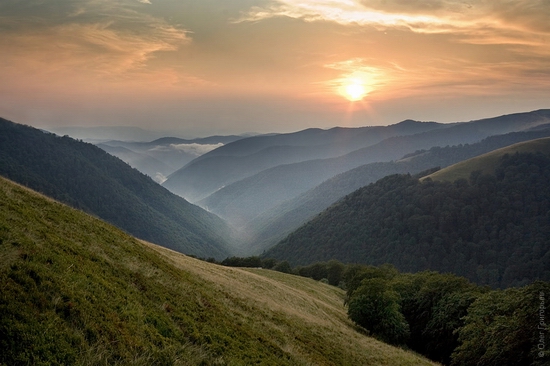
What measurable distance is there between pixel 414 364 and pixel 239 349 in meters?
24.1

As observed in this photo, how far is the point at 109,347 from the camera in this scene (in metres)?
12.6

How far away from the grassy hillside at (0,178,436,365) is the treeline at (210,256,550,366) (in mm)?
18721

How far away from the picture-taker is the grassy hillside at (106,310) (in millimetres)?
11680

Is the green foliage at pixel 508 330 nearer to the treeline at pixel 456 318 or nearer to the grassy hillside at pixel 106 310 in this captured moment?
the treeline at pixel 456 318

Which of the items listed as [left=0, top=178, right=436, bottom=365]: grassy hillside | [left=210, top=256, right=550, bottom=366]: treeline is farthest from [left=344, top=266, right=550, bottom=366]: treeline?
[left=0, top=178, right=436, bottom=365]: grassy hillside

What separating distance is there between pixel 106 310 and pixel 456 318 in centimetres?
5699

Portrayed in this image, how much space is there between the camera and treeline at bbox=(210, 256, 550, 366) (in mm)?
36469

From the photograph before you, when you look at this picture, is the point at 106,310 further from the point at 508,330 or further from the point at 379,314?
the point at 379,314

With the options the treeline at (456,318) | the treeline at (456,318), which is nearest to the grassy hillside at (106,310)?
the treeline at (456,318)

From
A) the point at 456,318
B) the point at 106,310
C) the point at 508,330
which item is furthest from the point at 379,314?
the point at 106,310

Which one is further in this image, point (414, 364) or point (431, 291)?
point (431, 291)

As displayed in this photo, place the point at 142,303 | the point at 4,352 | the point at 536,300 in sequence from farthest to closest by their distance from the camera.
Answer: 1. the point at 536,300
2. the point at 142,303
3. the point at 4,352

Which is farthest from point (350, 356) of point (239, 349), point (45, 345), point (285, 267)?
point (285, 267)

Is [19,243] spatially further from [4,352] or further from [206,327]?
[206,327]
